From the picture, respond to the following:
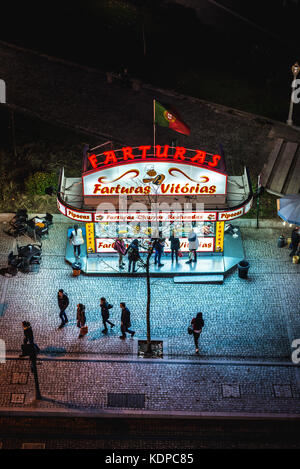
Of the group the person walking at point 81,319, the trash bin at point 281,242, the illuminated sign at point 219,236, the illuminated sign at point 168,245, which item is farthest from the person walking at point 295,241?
the person walking at point 81,319

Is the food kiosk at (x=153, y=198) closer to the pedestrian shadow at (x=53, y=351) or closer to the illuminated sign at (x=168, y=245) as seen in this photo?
A: the illuminated sign at (x=168, y=245)

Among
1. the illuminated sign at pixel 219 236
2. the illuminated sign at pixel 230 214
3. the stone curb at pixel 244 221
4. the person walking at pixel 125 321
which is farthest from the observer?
the stone curb at pixel 244 221

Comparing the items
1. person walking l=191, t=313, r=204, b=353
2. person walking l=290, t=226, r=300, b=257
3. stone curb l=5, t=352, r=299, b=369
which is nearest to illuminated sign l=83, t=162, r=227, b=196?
person walking l=290, t=226, r=300, b=257

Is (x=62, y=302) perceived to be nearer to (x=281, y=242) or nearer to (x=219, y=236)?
(x=219, y=236)

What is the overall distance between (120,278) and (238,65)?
2190 cm

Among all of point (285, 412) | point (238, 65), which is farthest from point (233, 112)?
point (285, 412)

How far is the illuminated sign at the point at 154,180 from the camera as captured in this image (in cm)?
2827

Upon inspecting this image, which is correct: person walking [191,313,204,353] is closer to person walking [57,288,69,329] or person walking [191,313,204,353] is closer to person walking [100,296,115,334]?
person walking [100,296,115,334]

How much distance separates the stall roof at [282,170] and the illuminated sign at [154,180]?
7.51 metres

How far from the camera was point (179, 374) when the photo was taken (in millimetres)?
24594

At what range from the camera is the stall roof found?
35281 millimetres

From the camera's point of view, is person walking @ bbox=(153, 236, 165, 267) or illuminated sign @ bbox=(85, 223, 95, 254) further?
Answer: illuminated sign @ bbox=(85, 223, 95, 254)

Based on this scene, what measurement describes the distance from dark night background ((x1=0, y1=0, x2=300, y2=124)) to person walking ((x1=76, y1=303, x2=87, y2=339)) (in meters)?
20.8

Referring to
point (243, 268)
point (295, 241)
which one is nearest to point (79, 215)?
point (243, 268)
